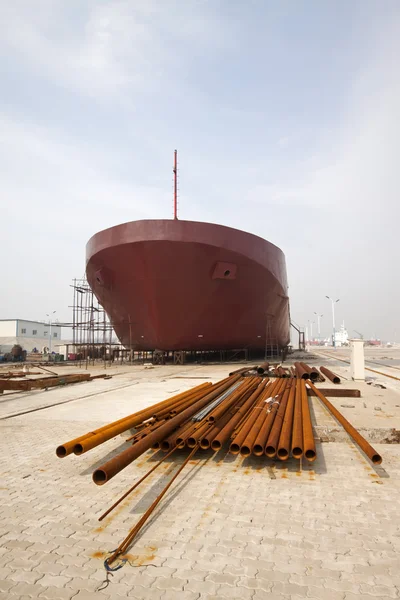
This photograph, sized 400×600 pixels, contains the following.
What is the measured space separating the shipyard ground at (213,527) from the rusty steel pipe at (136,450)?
336 millimetres

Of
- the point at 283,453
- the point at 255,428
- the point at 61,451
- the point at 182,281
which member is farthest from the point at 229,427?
the point at 182,281

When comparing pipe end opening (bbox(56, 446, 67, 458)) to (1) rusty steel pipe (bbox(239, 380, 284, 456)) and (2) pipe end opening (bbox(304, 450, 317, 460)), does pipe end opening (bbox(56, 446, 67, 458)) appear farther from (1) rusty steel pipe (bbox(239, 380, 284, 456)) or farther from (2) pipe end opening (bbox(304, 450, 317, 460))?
(2) pipe end opening (bbox(304, 450, 317, 460))

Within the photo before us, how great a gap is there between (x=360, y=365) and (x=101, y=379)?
8.60 metres

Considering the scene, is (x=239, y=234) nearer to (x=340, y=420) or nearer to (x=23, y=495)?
(x=340, y=420)

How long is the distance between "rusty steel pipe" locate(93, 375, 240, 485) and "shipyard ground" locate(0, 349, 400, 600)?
34 cm

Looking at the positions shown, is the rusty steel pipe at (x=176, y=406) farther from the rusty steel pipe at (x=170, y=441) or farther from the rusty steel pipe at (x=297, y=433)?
the rusty steel pipe at (x=297, y=433)

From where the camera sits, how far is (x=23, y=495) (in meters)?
3.29

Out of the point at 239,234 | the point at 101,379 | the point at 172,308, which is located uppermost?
the point at 239,234

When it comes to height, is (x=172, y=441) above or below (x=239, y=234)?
below

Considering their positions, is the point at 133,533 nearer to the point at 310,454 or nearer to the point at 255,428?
the point at 310,454

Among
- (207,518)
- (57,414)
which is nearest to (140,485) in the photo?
(207,518)

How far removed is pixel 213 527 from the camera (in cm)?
268

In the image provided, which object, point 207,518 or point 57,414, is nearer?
point 207,518

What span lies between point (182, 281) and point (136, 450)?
13252 millimetres
